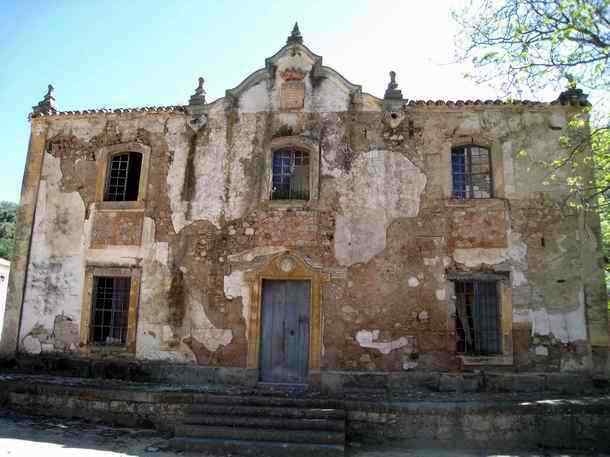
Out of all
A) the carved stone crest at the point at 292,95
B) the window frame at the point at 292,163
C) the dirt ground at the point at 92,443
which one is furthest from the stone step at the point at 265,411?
the carved stone crest at the point at 292,95

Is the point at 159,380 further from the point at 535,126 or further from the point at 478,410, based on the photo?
the point at 535,126

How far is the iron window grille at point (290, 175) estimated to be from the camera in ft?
40.0

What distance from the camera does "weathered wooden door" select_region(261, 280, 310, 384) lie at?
37.1 feet

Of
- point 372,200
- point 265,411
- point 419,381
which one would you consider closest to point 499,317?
point 419,381

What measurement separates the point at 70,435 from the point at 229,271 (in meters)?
4.75

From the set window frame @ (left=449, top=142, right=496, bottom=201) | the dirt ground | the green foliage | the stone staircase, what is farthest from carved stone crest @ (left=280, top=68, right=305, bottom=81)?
the green foliage

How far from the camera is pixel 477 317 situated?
11.3 m

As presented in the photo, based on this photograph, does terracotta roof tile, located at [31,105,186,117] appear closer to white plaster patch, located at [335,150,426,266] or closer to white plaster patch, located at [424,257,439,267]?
white plaster patch, located at [335,150,426,266]

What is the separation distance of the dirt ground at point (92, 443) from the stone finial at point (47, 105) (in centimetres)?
833

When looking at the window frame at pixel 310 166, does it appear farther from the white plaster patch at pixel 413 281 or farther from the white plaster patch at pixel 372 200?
the white plaster patch at pixel 413 281

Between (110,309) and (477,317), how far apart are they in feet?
29.6

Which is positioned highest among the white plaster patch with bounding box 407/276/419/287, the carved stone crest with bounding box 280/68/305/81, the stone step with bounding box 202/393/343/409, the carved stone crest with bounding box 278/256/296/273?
the carved stone crest with bounding box 280/68/305/81

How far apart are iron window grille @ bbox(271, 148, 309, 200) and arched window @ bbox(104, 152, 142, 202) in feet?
12.3

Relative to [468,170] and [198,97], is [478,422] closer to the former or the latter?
[468,170]
